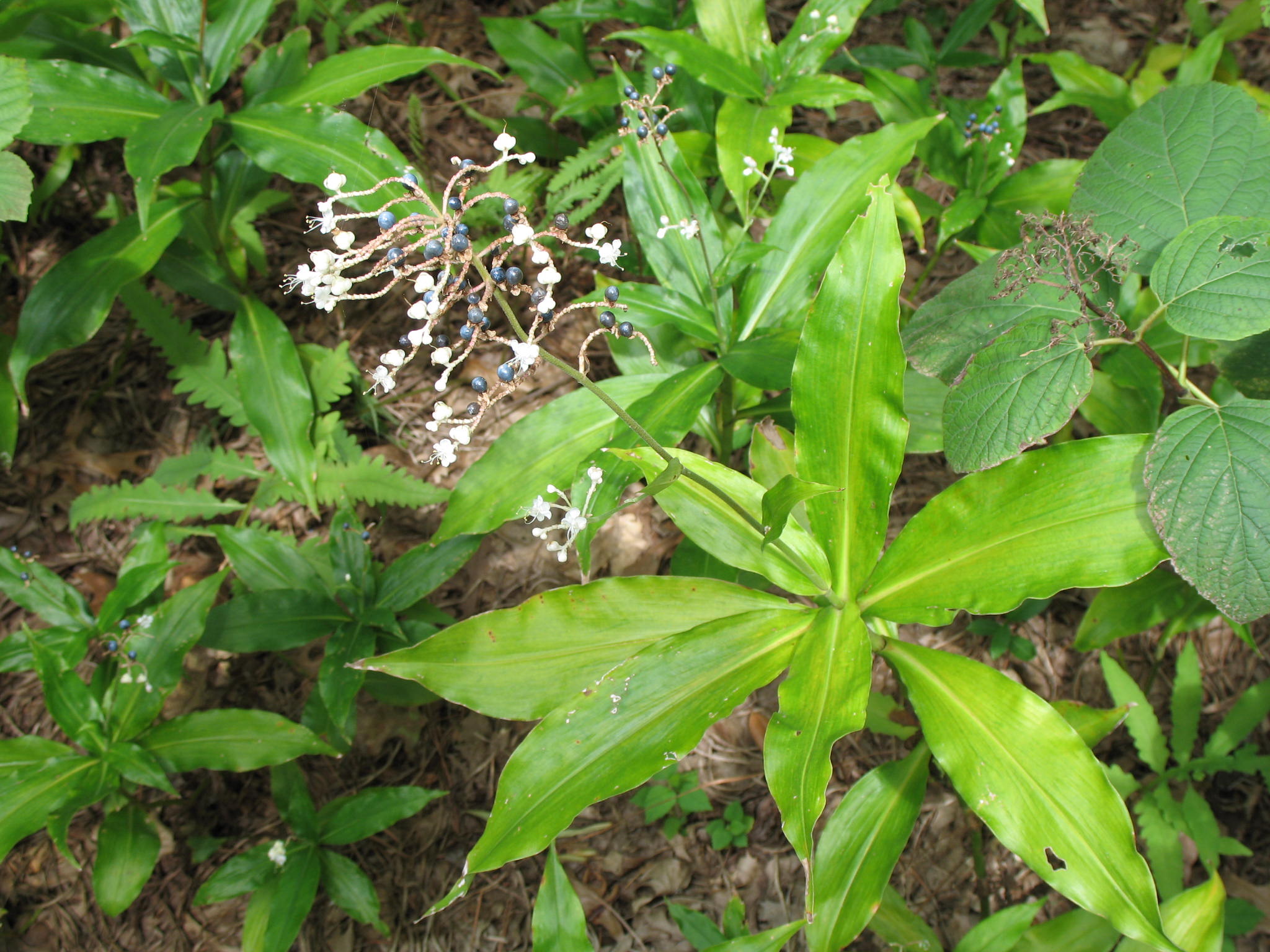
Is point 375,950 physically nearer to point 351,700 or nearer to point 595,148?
point 351,700

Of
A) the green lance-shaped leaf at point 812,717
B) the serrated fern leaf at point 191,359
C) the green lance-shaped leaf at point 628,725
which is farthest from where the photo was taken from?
the serrated fern leaf at point 191,359

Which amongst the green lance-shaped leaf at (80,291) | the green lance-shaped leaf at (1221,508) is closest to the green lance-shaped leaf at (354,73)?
the green lance-shaped leaf at (80,291)

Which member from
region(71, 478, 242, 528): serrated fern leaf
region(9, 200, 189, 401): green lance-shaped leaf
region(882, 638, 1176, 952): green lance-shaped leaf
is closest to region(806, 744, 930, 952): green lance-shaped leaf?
region(882, 638, 1176, 952): green lance-shaped leaf

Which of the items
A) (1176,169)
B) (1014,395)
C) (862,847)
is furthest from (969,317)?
(862,847)

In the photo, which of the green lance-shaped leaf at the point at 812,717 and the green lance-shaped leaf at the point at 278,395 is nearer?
the green lance-shaped leaf at the point at 812,717

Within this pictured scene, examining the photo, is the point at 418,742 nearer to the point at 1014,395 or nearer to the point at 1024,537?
the point at 1024,537

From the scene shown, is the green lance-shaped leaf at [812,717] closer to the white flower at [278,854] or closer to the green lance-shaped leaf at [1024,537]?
the green lance-shaped leaf at [1024,537]

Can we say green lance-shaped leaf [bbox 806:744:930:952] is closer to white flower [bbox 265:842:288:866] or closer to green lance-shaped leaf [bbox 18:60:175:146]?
white flower [bbox 265:842:288:866]

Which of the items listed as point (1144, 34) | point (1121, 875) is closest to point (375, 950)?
point (1121, 875)
